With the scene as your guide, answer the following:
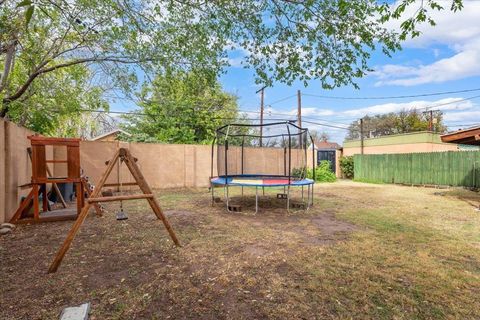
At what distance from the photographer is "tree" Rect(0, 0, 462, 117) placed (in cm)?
324

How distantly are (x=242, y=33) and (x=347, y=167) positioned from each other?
15.5 meters

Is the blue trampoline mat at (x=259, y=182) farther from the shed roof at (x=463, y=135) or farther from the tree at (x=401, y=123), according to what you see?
the tree at (x=401, y=123)

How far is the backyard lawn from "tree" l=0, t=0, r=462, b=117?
2124 mm

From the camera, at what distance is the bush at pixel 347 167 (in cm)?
1756

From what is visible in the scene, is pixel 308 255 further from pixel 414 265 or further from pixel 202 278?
pixel 202 278

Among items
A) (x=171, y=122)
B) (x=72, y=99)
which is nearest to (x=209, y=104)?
(x=171, y=122)

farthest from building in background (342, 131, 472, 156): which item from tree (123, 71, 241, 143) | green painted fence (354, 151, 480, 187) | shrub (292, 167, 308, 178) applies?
tree (123, 71, 241, 143)

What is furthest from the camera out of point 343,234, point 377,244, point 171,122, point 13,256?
point 171,122

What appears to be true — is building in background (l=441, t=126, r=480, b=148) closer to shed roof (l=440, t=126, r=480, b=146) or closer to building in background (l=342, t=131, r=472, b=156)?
shed roof (l=440, t=126, r=480, b=146)

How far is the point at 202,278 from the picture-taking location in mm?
2602

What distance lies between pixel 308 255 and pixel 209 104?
53.2 ft

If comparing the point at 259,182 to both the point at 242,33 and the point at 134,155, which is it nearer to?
the point at 242,33

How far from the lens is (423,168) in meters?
12.9

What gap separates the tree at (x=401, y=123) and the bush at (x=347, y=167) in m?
10.9
